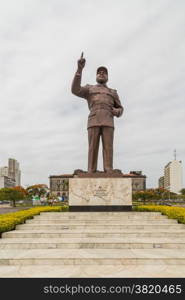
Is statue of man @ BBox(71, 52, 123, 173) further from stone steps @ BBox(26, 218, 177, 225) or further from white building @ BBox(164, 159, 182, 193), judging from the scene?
white building @ BBox(164, 159, 182, 193)

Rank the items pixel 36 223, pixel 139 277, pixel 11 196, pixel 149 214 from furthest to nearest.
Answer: pixel 11 196
pixel 149 214
pixel 36 223
pixel 139 277

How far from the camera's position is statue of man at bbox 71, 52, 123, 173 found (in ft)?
35.9

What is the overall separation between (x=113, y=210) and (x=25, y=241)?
4563 millimetres

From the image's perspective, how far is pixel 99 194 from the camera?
10.4m

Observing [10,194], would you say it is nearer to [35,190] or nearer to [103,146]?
[35,190]

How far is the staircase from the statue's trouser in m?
2.44

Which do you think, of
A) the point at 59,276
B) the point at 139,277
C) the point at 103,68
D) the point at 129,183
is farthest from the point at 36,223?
the point at 103,68

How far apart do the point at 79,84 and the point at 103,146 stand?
2785mm

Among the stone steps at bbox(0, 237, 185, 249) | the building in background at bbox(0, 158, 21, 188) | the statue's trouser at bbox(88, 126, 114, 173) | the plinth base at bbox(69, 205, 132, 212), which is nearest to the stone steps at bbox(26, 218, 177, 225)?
the plinth base at bbox(69, 205, 132, 212)

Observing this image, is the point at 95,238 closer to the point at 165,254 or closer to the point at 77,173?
the point at 165,254

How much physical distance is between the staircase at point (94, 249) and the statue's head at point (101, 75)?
5.95 metres

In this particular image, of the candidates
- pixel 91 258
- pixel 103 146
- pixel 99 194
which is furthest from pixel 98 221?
pixel 91 258

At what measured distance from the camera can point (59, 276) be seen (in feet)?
14.2

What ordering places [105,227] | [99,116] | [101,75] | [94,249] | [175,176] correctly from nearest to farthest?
[94,249]
[105,227]
[99,116]
[101,75]
[175,176]
